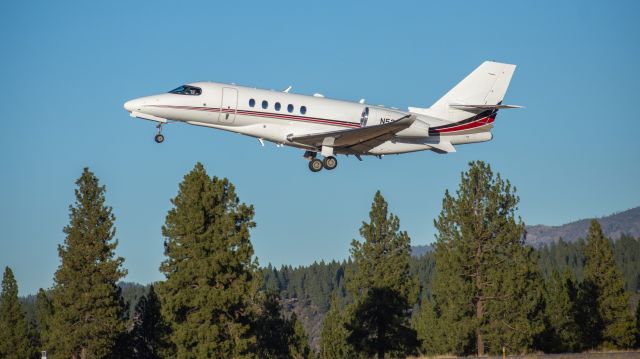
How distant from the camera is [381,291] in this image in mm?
58625

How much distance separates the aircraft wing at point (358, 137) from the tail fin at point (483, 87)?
208 inches

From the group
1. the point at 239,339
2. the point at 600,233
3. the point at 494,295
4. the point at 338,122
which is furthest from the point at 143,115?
the point at 600,233

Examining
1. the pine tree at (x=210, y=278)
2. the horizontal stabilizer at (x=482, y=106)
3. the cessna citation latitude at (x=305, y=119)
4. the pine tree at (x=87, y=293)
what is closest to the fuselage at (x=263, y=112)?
the cessna citation latitude at (x=305, y=119)

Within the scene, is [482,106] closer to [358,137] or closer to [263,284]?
[358,137]

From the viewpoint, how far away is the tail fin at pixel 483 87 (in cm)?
4681

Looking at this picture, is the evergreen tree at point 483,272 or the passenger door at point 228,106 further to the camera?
the evergreen tree at point 483,272

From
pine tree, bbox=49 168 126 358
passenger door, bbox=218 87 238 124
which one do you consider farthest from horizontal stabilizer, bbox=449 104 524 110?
pine tree, bbox=49 168 126 358

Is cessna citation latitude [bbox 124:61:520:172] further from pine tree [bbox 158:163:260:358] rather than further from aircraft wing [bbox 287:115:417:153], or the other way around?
pine tree [bbox 158:163:260:358]

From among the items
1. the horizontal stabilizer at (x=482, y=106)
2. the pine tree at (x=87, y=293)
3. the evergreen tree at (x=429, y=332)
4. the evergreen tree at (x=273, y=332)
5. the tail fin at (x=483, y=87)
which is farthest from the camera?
the evergreen tree at (x=429, y=332)

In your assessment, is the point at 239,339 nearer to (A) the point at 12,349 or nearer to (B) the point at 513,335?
(B) the point at 513,335

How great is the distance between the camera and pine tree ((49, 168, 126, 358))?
179 feet

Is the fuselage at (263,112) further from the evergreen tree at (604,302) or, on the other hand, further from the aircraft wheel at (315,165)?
the evergreen tree at (604,302)

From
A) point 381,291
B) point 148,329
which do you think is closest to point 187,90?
point 381,291

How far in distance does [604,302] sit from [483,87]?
96.4ft
